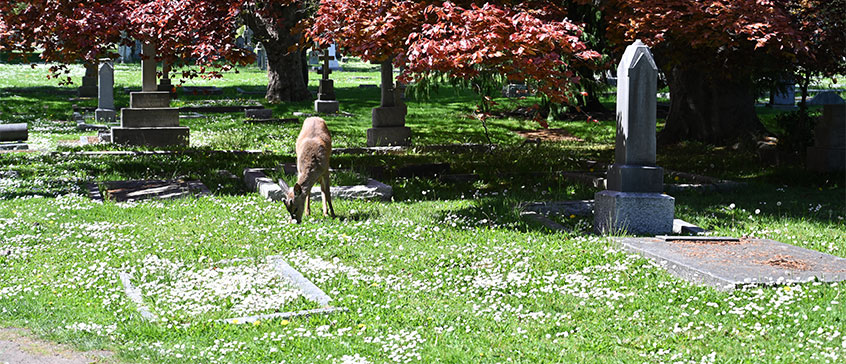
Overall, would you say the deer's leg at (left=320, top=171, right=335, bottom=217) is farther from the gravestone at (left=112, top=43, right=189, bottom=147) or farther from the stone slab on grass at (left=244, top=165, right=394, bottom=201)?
the gravestone at (left=112, top=43, right=189, bottom=147)

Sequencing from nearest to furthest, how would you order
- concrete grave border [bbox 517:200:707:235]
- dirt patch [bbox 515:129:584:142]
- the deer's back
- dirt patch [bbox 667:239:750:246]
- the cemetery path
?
the cemetery path → dirt patch [bbox 667:239:750:246] → concrete grave border [bbox 517:200:707:235] → the deer's back → dirt patch [bbox 515:129:584:142]

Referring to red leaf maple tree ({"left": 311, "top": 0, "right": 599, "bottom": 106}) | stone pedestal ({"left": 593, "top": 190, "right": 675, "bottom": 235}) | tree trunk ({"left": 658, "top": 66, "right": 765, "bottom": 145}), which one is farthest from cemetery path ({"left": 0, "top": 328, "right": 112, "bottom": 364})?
tree trunk ({"left": 658, "top": 66, "right": 765, "bottom": 145})

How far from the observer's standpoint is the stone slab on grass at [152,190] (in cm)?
1343

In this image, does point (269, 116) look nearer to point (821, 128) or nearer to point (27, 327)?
point (821, 128)

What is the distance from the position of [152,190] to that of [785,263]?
9.35 m


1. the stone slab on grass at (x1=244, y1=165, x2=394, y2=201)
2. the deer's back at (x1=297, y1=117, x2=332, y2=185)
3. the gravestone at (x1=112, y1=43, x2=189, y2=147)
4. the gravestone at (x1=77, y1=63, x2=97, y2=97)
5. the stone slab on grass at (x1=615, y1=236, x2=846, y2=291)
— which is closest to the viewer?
the stone slab on grass at (x1=615, y1=236, x2=846, y2=291)

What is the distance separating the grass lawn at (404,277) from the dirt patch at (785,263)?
2.00 ft

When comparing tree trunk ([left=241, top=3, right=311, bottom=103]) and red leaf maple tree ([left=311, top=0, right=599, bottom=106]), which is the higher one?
tree trunk ([left=241, top=3, right=311, bottom=103])

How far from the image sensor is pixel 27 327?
699 centimetres

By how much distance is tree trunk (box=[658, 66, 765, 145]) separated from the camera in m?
21.0

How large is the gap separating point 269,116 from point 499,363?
2153 centimetres

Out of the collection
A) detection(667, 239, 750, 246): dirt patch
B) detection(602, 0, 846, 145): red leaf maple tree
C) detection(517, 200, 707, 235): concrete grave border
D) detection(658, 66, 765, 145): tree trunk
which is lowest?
detection(667, 239, 750, 246): dirt patch

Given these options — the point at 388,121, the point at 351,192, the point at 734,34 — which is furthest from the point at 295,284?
the point at 388,121

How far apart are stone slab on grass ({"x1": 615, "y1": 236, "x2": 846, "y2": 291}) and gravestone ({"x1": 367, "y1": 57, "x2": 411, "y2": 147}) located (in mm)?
11464
